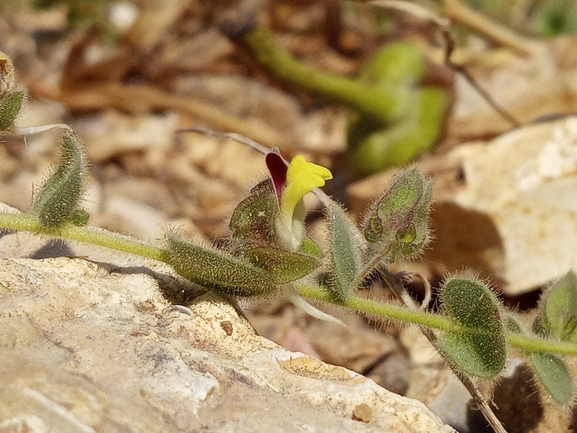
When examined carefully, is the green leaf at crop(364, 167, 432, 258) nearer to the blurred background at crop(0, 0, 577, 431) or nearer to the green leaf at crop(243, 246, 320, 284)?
the green leaf at crop(243, 246, 320, 284)

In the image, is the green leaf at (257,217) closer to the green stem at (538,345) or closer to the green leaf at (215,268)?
the green leaf at (215,268)

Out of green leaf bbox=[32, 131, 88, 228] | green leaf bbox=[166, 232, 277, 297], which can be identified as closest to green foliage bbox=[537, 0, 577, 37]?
green leaf bbox=[166, 232, 277, 297]

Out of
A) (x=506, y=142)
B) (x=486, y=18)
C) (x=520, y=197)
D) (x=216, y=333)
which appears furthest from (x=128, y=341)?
(x=486, y=18)

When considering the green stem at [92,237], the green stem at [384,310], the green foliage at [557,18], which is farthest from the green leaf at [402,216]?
the green foliage at [557,18]

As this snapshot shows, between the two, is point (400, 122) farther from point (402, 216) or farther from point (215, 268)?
point (215, 268)

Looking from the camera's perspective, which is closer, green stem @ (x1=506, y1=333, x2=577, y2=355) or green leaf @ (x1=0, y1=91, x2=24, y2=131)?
green leaf @ (x1=0, y1=91, x2=24, y2=131)

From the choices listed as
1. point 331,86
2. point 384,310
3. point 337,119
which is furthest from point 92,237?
point 337,119
